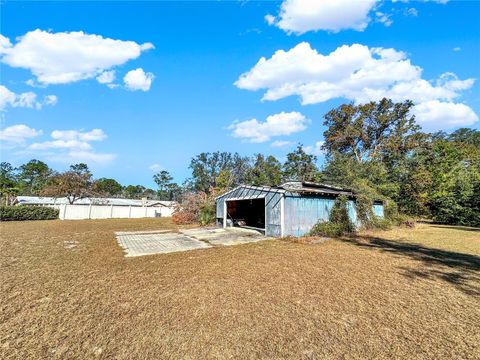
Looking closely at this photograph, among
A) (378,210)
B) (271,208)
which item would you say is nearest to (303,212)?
(271,208)

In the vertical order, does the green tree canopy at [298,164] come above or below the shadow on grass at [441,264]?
above

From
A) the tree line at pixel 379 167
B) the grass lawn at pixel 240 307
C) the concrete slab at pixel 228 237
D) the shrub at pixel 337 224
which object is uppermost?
the tree line at pixel 379 167

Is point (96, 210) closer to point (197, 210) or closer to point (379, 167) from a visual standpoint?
point (197, 210)

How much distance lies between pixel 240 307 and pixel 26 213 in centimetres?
2764

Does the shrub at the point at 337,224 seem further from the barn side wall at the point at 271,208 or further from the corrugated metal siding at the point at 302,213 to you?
the barn side wall at the point at 271,208

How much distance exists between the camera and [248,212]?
61.3ft

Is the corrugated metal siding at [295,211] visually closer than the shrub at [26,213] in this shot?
Yes

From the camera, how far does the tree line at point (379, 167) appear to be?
1873 cm

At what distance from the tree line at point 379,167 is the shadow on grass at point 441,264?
16.3ft

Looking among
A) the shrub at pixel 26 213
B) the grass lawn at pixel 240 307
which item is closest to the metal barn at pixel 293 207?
the grass lawn at pixel 240 307

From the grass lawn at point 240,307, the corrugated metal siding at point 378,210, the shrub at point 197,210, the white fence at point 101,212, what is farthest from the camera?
the white fence at point 101,212

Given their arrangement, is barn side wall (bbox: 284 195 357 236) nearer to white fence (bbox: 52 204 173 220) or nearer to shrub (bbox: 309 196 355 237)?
shrub (bbox: 309 196 355 237)

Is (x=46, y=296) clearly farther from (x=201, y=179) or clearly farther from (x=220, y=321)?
(x=201, y=179)

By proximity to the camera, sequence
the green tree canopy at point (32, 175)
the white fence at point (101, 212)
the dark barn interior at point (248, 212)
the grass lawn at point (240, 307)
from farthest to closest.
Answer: the green tree canopy at point (32, 175)
the white fence at point (101, 212)
the dark barn interior at point (248, 212)
the grass lawn at point (240, 307)
